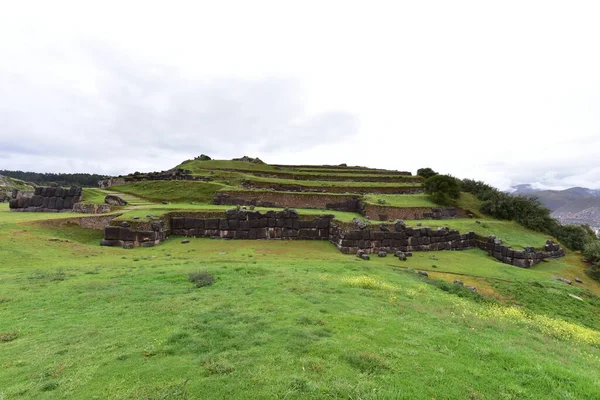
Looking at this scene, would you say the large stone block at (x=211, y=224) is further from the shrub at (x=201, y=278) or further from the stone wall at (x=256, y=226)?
the shrub at (x=201, y=278)

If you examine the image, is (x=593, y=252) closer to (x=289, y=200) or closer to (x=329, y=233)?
(x=329, y=233)

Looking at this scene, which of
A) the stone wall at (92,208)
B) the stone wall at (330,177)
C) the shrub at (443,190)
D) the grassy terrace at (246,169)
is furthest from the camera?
the grassy terrace at (246,169)

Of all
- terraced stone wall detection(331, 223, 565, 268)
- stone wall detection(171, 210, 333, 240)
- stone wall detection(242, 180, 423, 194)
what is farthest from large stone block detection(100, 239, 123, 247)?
stone wall detection(242, 180, 423, 194)

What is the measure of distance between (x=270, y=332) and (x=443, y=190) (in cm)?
3209

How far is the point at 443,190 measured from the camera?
33.6 meters

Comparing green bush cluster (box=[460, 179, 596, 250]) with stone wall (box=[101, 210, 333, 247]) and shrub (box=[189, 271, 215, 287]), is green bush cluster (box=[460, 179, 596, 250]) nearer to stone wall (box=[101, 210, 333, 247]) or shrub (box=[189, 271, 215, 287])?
stone wall (box=[101, 210, 333, 247])

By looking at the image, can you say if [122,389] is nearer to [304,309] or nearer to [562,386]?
[304,309]

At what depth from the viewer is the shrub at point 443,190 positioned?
33112 mm

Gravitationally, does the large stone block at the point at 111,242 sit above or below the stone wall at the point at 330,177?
below

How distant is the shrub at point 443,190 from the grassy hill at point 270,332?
61.1ft

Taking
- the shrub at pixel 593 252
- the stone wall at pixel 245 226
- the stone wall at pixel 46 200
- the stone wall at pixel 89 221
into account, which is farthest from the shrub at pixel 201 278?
the shrub at pixel 593 252

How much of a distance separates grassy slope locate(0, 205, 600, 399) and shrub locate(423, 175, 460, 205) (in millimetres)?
20907

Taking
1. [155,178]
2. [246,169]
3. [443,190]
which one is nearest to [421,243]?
[443,190]

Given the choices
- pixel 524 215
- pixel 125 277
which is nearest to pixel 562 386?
pixel 125 277
